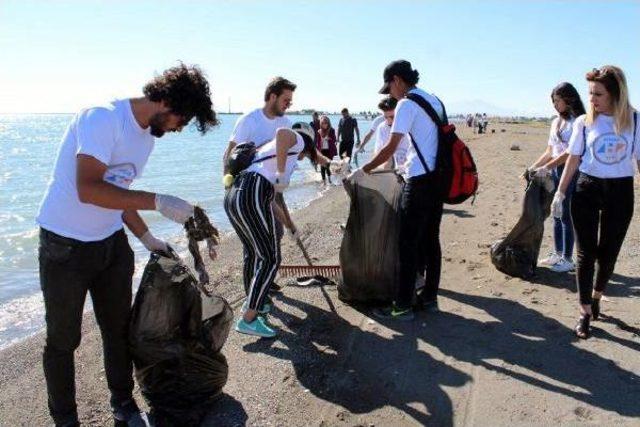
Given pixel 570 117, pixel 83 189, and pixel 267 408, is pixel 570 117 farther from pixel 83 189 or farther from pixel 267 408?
pixel 83 189

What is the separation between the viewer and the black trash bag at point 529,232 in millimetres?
4766

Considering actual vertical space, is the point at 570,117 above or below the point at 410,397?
above

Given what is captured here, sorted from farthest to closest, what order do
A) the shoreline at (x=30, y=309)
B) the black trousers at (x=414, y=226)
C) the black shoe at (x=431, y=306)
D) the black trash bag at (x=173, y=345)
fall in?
the shoreline at (x=30, y=309) < the black shoe at (x=431, y=306) < the black trousers at (x=414, y=226) < the black trash bag at (x=173, y=345)

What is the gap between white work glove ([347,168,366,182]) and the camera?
3.89 m

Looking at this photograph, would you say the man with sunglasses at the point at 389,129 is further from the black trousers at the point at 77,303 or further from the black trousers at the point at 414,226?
the black trousers at the point at 77,303

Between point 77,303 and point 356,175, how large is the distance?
2.16 metres

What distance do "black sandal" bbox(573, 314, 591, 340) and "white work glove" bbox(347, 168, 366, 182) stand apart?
5.92 ft

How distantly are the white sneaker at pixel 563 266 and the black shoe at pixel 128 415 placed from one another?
3.83 m

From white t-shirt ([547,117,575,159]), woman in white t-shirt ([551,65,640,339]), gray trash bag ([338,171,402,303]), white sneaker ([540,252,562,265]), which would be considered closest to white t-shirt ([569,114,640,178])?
woman in white t-shirt ([551,65,640,339])

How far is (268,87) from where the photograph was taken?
3.93m

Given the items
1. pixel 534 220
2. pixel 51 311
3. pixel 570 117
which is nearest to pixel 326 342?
pixel 51 311

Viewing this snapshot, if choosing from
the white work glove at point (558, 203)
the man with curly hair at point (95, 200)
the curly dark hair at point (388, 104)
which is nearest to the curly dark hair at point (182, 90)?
the man with curly hair at point (95, 200)

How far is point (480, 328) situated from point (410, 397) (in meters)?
1.13

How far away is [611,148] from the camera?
345 centimetres
